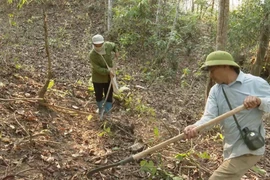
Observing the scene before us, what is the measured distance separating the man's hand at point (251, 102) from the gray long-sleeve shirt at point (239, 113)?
0.17 m

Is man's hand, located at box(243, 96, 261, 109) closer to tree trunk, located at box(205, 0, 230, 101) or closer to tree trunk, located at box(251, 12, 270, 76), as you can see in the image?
tree trunk, located at box(205, 0, 230, 101)

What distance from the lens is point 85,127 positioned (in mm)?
6031

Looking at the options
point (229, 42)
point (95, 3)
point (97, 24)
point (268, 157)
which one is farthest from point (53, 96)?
point (95, 3)

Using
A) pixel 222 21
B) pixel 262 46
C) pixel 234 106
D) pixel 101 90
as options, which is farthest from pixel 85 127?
pixel 262 46

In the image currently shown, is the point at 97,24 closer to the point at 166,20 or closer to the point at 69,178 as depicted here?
the point at 166,20

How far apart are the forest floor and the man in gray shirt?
1.20m

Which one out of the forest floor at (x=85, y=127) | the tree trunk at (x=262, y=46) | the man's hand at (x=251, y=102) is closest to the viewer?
the man's hand at (x=251, y=102)

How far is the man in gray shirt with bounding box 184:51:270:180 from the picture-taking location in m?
3.36

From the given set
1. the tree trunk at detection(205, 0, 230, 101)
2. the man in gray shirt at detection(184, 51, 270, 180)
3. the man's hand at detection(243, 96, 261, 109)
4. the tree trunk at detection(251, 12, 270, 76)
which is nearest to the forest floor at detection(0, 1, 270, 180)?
the man in gray shirt at detection(184, 51, 270, 180)

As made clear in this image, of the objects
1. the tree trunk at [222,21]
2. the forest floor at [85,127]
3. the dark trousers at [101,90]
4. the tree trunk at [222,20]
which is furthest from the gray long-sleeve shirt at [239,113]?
the tree trunk at [222,20]

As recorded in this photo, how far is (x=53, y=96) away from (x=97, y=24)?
8.81 metres

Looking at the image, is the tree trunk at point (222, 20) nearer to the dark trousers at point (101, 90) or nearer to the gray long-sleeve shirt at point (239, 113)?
the dark trousers at point (101, 90)

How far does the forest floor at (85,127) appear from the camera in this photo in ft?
14.6

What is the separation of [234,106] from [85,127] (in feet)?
10.8
